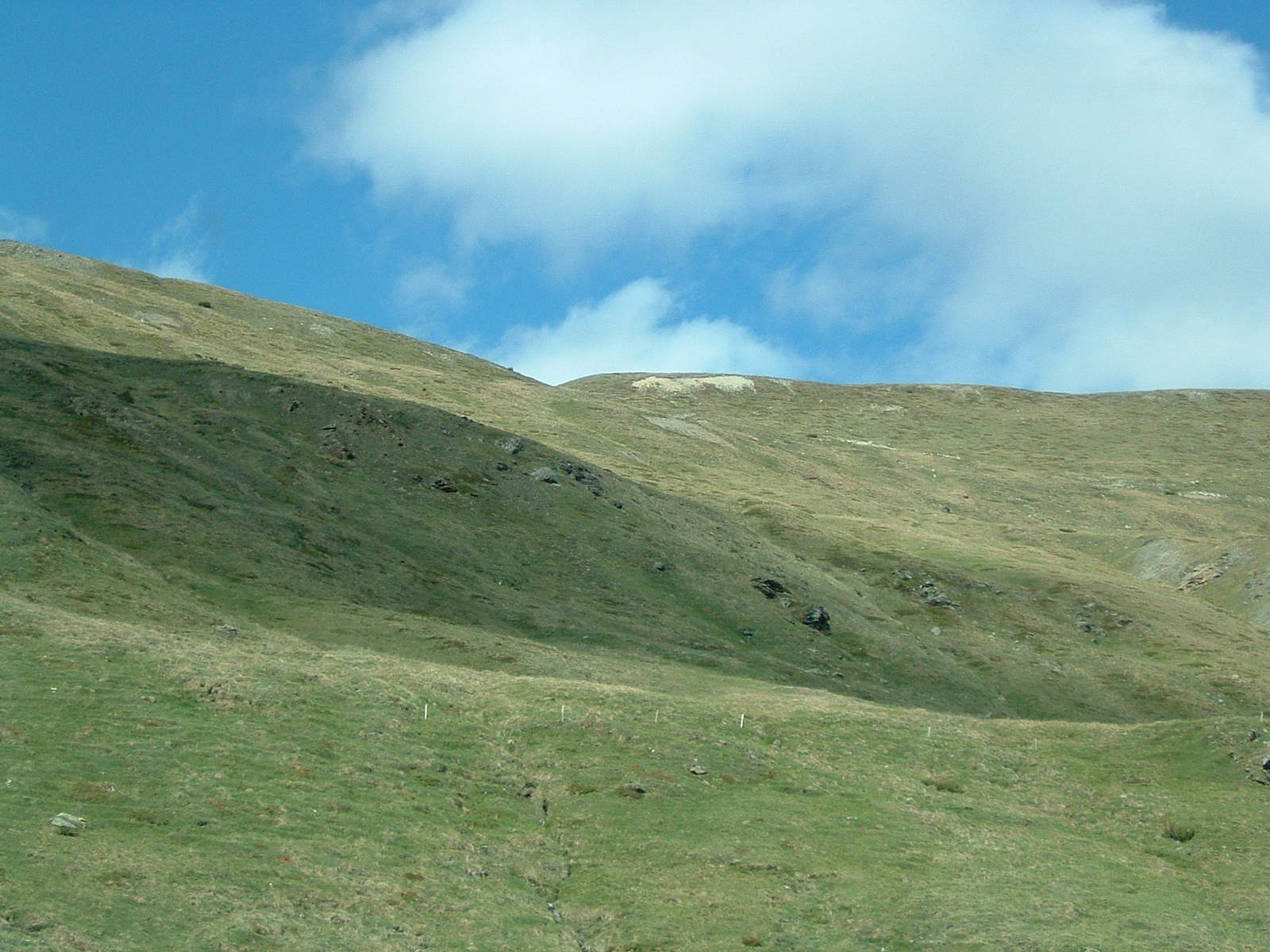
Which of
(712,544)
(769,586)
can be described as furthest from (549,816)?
(712,544)

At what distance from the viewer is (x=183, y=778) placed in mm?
29250

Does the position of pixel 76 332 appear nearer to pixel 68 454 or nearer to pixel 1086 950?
pixel 68 454

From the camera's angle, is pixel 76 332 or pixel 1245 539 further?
pixel 1245 539

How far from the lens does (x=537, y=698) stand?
143 ft

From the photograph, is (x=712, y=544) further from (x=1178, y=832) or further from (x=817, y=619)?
(x=1178, y=832)

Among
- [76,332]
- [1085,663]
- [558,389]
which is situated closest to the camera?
[1085,663]

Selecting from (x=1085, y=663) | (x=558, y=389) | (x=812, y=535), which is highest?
(x=558, y=389)

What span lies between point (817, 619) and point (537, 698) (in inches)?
1424

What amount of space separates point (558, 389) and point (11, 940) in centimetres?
15282

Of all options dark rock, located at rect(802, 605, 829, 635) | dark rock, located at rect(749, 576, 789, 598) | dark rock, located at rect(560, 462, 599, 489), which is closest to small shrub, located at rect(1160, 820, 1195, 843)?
dark rock, located at rect(802, 605, 829, 635)

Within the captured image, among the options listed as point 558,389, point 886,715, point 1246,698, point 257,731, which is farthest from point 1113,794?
point 558,389

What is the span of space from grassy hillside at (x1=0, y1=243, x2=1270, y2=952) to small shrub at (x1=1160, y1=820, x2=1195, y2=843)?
0.58 meters

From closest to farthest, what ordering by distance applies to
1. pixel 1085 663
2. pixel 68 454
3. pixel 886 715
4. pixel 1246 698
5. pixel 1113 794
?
pixel 1113 794
pixel 886 715
pixel 68 454
pixel 1246 698
pixel 1085 663

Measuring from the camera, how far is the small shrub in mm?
37125
